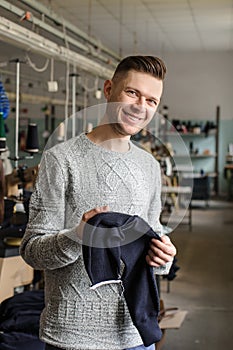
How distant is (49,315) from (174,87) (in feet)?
38.9

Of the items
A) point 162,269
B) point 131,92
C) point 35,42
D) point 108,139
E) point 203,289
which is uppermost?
point 35,42

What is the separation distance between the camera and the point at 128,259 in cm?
140

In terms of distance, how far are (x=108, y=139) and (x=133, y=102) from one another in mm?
127

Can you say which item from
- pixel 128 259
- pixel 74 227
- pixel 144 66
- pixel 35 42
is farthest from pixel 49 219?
pixel 35 42

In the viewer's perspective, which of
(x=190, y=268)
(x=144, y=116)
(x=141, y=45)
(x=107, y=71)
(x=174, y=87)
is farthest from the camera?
(x=174, y=87)

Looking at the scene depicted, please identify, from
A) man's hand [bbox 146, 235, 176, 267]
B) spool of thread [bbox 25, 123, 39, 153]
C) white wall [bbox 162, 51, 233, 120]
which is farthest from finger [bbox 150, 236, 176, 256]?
white wall [bbox 162, 51, 233, 120]

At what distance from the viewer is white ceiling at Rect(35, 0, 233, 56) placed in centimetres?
748

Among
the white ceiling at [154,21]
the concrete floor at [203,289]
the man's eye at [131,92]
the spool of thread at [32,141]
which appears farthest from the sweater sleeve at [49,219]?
the white ceiling at [154,21]

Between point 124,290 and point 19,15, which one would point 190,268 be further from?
point 124,290

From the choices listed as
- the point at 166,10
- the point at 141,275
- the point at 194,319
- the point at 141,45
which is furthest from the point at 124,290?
the point at 141,45

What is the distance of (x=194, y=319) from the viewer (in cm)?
468

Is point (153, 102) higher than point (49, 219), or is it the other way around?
point (153, 102)

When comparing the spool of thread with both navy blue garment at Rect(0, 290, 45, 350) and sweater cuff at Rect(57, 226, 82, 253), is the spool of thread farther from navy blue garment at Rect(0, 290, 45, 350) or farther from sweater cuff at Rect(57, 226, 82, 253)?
sweater cuff at Rect(57, 226, 82, 253)

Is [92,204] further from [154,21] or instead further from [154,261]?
[154,21]
